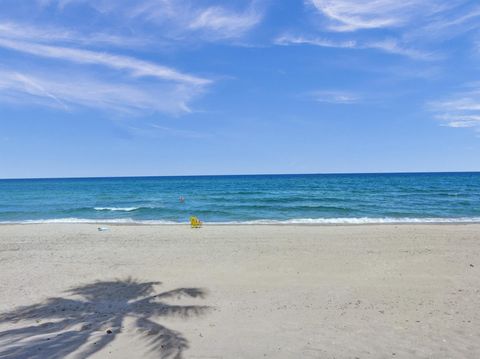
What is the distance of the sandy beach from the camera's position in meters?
5.12

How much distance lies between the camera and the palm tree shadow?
497cm

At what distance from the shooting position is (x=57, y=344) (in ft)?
16.6

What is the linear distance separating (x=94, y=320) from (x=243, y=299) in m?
2.80

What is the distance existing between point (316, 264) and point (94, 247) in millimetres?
7734

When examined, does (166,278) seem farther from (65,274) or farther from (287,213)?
(287,213)

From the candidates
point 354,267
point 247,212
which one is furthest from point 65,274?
point 247,212

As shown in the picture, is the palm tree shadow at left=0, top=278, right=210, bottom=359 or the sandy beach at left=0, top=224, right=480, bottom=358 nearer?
the palm tree shadow at left=0, top=278, right=210, bottom=359

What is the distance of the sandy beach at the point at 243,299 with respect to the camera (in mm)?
5117

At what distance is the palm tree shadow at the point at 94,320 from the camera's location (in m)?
4.97

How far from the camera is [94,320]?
6160mm

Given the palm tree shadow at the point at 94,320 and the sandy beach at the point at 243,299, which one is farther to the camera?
the sandy beach at the point at 243,299

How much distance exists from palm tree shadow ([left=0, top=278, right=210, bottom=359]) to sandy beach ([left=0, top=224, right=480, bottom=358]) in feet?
0.07

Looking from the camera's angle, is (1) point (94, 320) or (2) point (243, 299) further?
(2) point (243, 299)

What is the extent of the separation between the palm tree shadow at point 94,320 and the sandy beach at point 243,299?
0.02 metres
